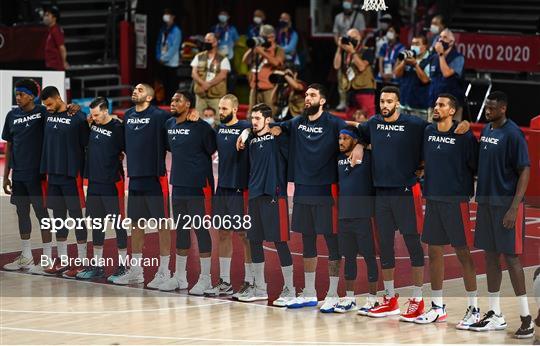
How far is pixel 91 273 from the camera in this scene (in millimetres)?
15344

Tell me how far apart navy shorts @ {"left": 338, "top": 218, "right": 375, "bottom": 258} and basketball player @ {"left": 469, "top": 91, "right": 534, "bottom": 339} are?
1198 millimetres

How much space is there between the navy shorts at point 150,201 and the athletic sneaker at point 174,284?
0.69m

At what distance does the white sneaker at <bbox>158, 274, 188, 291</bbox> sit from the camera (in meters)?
14.7

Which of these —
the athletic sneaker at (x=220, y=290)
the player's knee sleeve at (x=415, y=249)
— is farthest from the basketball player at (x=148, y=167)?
the player's knee sleeve at (x=415, y=249)

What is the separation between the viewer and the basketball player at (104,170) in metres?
15.0

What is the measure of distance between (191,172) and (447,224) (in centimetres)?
296

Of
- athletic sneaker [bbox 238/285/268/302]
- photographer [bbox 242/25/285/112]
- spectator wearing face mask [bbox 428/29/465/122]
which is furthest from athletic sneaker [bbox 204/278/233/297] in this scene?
photographer [bbox 242/25/285/112]

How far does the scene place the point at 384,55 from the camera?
24.5 m

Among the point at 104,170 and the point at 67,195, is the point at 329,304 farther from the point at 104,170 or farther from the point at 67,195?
the point at 67,195

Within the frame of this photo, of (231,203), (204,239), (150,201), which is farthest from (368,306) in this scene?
(150,201)

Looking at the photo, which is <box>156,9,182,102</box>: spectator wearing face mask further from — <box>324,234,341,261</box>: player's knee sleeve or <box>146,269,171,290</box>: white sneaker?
<box>324,234,341,261</box>: player's knee sleeve

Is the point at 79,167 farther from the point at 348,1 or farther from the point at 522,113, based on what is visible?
the point at 348,1

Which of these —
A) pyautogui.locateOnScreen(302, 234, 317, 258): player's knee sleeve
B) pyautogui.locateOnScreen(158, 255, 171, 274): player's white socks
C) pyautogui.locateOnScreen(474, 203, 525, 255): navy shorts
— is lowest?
pyautogui.locateOnScreen(158, 255, 171, 274): player's white socks

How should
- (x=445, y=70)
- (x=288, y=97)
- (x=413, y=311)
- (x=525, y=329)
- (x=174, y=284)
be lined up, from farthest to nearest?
(x=288, y=97) → (x=445, y=70) → (x=174, y=284) → (x=413, y=311) → (x=525, y=329)
